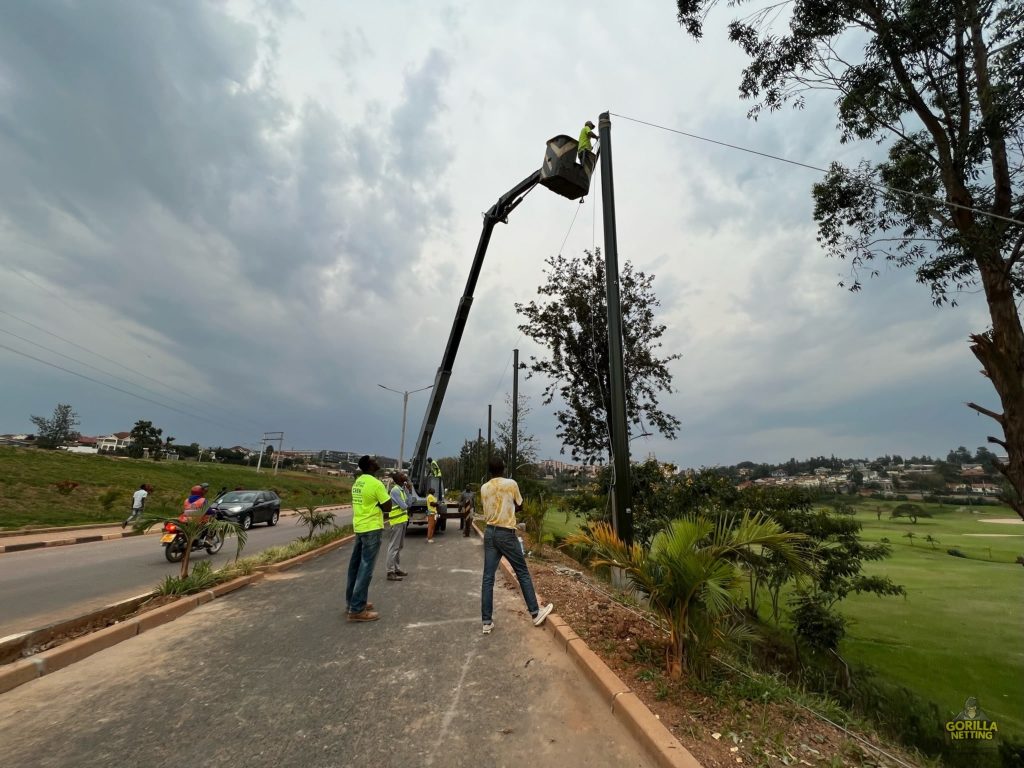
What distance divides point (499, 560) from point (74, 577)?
27.7 ft

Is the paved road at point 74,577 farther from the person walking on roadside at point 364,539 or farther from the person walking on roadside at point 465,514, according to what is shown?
the person walking on roadside at point 465,514

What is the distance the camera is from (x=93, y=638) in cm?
428

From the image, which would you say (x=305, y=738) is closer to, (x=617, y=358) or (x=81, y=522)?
(x=617, y=358)

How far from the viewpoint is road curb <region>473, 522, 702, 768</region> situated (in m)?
2.44

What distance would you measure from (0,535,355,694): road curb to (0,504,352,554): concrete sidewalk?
6.54m

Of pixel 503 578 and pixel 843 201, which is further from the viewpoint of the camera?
pixel 843 201

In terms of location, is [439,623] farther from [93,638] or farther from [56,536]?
[56,536]

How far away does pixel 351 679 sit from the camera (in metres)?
3.65

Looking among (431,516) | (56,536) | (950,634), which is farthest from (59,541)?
(950,634)

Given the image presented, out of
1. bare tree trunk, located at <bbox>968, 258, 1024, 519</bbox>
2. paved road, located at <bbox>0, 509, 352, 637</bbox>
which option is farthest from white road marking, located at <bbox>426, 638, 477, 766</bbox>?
bare tree trunk, located at <bbox>968, 258, 1024, 519</bbox>

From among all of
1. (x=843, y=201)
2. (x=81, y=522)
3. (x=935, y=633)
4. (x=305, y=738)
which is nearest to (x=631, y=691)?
(x=305, y=738)

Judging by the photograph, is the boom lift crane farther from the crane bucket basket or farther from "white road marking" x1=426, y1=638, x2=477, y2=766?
"white road marking" x1=426, y1=638, x2=477, y2=766

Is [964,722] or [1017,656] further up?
[964,722]

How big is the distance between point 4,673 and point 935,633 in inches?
1007
